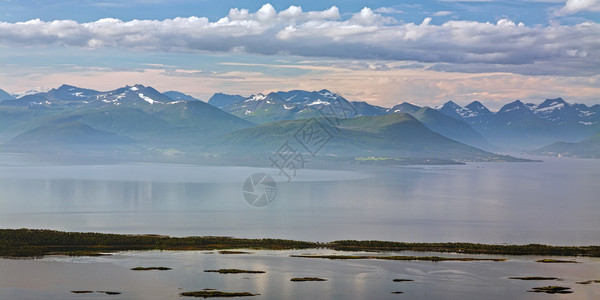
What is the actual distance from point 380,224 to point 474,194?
266ft

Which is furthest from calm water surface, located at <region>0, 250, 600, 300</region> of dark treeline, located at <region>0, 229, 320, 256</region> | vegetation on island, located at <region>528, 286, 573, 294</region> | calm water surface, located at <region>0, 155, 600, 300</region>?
dark treeline, located at <region>0, 229, 320, 256</region>

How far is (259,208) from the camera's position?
510ft

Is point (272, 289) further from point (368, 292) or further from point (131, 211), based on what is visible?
point (131, 211)

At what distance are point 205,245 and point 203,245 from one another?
271 millimetres

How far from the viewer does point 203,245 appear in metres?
96.2

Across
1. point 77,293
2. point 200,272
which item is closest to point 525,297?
point 200,272

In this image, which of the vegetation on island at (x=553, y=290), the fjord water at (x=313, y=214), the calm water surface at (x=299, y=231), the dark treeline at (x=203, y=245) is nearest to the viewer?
the vegetation on island at (x=553, y=290)

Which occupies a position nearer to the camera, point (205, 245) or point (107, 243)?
point (107, 243)

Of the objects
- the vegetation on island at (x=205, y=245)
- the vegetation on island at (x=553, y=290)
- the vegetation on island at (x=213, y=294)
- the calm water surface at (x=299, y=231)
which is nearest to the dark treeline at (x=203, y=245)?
the vegetation on island at (x=205, y=245)

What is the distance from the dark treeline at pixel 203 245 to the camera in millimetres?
92500

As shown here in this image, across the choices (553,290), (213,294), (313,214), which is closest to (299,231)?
(313,214)

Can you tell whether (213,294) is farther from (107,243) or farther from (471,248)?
(471,248)

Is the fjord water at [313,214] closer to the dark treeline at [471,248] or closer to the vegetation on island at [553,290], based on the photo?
the dark treeline at [471,248]

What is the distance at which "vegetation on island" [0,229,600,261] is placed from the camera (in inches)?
3634
